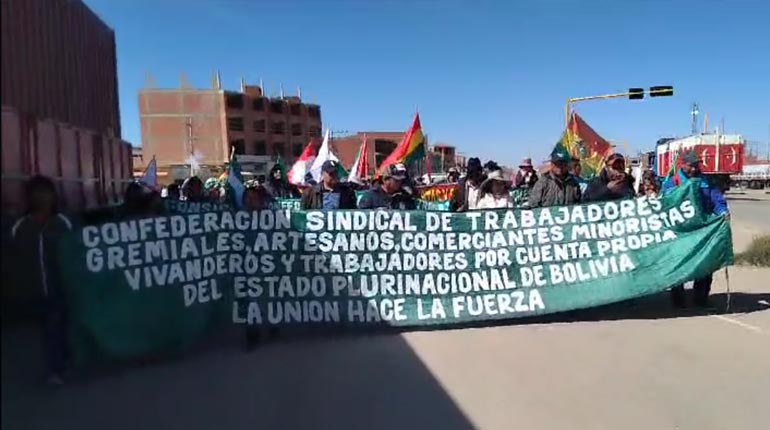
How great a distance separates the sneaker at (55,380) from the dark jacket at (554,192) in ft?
14.8

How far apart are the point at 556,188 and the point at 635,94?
1815cm

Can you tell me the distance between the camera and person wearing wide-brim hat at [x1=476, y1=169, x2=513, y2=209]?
6.55m

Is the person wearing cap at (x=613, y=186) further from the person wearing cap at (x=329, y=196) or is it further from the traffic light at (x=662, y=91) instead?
the traffic light at (x=662, y=91)

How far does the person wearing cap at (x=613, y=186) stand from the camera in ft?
22.0

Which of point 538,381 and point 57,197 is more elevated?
point 57,197

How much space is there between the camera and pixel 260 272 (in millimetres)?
5277

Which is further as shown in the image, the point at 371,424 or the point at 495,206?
the point at 495,206

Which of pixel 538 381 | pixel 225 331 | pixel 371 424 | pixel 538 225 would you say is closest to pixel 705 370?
pixel 538 381

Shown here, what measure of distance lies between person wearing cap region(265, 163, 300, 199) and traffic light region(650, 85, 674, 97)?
14.2 metres

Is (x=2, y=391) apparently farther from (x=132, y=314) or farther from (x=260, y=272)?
(x=260, y=272)

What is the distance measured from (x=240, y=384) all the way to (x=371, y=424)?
1.16 metres

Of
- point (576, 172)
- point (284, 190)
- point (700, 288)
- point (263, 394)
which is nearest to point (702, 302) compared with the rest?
point (700, 288)

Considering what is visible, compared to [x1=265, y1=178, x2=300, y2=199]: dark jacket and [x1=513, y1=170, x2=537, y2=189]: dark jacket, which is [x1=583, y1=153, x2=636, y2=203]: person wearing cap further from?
[x1=265, y1=178, x2=300, y2=199]: dark jacket

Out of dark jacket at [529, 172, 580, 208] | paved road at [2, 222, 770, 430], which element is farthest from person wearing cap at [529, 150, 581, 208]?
paved road at [2, 222, 770, 430]
